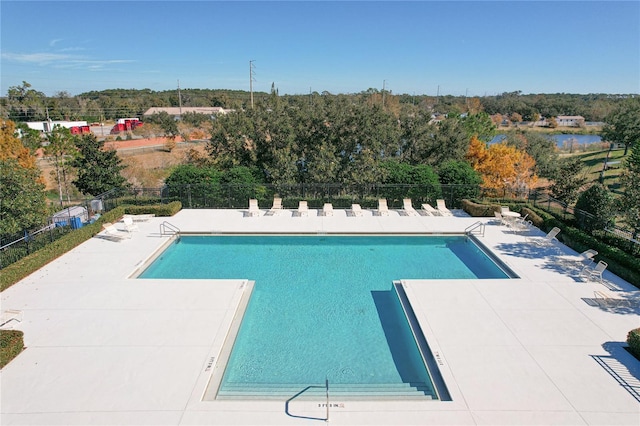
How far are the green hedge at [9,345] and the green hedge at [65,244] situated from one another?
377 centimetres

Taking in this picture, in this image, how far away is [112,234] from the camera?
15672mm

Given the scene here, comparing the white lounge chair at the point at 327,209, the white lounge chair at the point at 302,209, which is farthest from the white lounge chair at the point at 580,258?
the white lounge chair at the point at 302,209

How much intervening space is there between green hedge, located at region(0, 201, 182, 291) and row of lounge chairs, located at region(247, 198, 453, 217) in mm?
3832

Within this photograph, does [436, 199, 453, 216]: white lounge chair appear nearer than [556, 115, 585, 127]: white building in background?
Yes

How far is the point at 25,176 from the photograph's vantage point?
1428 centimetres

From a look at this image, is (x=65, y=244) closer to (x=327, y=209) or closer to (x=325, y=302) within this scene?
(x=325, y=302)

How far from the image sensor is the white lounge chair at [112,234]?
15.6 m

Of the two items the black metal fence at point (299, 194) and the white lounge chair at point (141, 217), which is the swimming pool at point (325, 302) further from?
the black metal fence at point (299, 194)

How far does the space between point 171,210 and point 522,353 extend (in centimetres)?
1555

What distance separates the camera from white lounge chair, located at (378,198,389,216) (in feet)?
63.1

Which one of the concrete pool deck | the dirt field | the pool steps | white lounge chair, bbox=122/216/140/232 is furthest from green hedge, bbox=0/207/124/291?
the dirt field

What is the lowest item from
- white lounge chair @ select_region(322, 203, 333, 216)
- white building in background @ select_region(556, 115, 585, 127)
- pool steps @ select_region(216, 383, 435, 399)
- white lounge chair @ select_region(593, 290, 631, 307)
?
pool steps @ select_region(216, 383, 435, 399)

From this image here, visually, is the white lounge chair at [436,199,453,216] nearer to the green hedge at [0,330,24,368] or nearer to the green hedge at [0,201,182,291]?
the green hedge at [0,201,182,291]

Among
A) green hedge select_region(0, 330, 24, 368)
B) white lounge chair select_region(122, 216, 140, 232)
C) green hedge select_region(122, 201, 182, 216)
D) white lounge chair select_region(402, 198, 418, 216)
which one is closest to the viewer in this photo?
green hedge select_region(0, 330, 24, 368)
